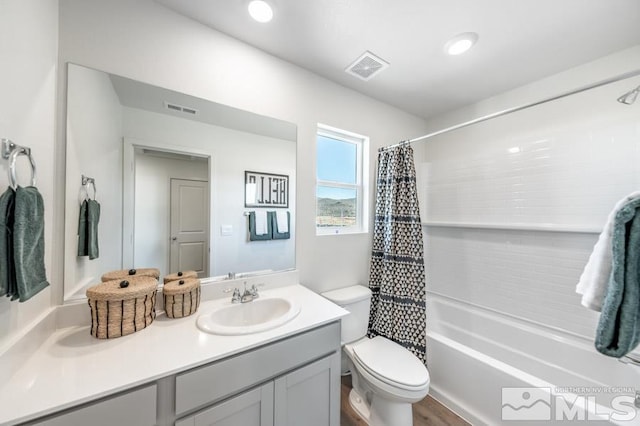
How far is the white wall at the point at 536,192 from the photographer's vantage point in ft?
5.07

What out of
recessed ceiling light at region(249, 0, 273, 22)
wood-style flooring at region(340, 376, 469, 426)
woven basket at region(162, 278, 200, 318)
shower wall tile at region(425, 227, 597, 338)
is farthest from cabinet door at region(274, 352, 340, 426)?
recessed ceiling light at region(249, 0, 273, 22)

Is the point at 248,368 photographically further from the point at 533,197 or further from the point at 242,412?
the point at 533,197

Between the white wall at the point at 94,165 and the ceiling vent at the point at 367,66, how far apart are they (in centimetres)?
148

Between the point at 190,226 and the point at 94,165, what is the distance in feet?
1.69

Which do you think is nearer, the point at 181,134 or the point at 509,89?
the point at 181,134

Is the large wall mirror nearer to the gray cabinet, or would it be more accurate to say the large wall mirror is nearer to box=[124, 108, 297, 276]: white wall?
box=[124, 108, 297, 276]: white wall

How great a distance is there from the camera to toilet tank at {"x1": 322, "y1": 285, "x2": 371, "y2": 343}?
1.67 metres

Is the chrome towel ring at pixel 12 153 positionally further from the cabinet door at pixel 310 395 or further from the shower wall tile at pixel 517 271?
the shower wall tile at pixel 517 271

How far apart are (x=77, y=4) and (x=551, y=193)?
121 inches

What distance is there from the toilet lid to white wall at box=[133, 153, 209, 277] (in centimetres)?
132

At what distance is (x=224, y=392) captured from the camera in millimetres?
884

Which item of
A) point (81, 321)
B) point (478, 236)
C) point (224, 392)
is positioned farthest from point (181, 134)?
point (478, 236)

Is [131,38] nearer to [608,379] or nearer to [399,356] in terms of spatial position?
[399,356]

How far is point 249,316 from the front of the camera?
1346 mm
